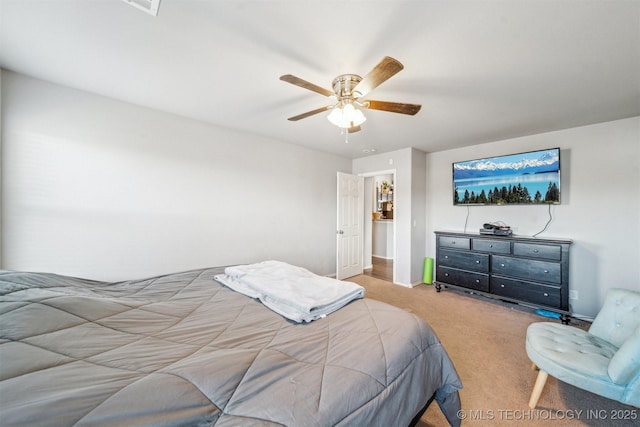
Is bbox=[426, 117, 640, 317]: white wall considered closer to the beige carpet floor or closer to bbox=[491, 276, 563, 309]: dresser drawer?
bbox=[491, 276, 563, 309]: dresser drawer

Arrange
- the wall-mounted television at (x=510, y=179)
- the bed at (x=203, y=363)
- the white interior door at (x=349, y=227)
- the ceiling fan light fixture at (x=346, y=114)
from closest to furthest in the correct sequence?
the bed at (x=203, y=363) → the ceiling fan light fixture at (x=346, y=114) → the wall-mounted television at (x=510, y=179) → the white interior door at (x=349, y=227)

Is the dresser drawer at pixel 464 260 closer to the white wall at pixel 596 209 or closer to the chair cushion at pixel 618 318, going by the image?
the white wall at pixel 596 209

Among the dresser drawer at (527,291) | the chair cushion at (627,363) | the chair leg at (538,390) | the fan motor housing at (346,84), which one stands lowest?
the chair leg at (538,390)

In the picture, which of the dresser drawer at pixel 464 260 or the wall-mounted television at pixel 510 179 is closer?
the wall-mounted television at pixel 510 179

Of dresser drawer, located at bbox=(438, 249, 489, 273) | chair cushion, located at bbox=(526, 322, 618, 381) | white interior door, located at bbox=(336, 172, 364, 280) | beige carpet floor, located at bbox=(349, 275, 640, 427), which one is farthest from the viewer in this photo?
white interior door, located at bbox=(336, 172, 364, 280)

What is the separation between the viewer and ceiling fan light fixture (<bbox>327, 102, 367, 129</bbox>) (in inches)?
72.3

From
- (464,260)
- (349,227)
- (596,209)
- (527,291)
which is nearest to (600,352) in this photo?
(527,291)

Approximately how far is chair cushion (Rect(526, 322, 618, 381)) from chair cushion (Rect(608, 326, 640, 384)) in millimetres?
54

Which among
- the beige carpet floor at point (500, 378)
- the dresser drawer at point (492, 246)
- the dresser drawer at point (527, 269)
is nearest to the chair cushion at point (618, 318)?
the beige carpet floor at point (500, 378)

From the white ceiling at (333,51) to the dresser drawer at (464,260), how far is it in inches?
78.4

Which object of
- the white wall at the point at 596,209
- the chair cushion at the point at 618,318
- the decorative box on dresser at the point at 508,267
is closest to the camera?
the chair cushion at the point at 618,318

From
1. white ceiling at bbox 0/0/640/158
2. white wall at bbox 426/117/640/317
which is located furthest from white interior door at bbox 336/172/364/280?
white wall at bbox 426/117/640/317

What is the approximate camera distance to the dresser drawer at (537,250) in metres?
2.92

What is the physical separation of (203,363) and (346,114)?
1777 mm
